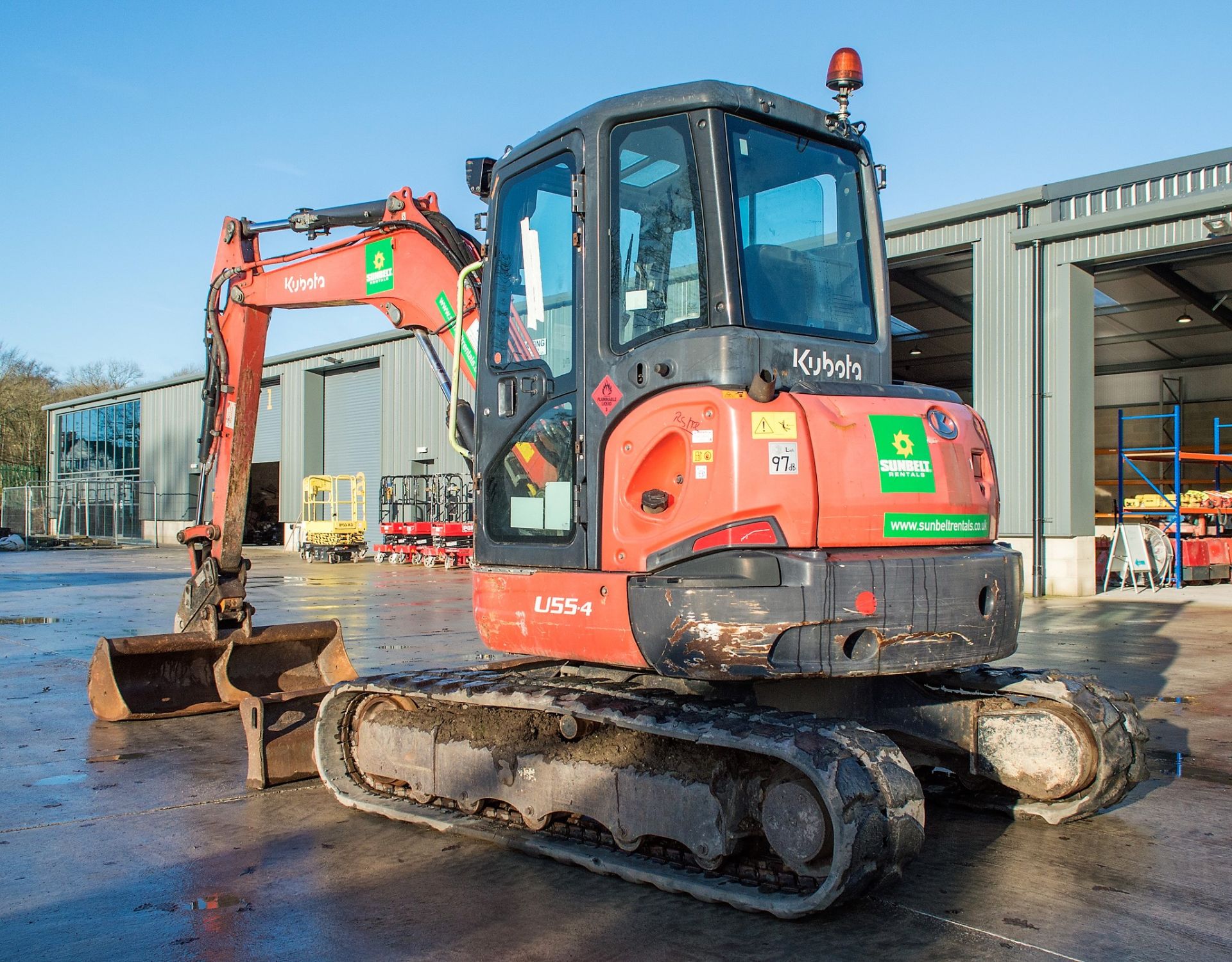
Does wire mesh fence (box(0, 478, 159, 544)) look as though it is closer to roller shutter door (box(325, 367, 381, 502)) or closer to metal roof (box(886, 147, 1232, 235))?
roller shutter door (box(325, 367, 381, 502))

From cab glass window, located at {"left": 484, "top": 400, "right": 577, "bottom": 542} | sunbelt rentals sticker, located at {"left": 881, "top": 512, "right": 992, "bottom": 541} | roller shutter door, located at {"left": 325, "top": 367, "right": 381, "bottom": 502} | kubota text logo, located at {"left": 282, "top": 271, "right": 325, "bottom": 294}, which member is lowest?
sunbelt rentals sticker, located at {"left": 881, "top": 512, "right": 992, "bottom": 541}

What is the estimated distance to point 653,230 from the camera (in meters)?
5.08

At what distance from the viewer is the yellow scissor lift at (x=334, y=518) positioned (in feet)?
116

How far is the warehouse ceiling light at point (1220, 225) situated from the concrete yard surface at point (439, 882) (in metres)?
10.5

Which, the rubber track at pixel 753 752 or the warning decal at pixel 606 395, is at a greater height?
the warning decal at pixel 606 395

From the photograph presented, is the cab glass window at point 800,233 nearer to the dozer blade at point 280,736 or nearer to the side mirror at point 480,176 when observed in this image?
the side mirror at point 480,176

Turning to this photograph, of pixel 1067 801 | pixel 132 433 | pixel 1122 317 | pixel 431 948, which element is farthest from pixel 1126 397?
pixel 132 433

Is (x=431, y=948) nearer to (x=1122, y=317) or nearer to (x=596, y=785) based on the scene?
(x=596, y=785)

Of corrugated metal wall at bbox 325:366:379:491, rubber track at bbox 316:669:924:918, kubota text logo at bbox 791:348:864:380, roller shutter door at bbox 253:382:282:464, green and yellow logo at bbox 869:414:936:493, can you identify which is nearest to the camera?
rubber track at bbox 316:669:924:918

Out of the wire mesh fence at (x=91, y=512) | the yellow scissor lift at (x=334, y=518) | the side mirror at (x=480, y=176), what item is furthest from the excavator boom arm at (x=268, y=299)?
the wire mesh fence at (x=91, y=512)

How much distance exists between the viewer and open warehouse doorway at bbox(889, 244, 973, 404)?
73.5 feet

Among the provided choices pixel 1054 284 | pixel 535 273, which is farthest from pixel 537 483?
pixel 1054 284

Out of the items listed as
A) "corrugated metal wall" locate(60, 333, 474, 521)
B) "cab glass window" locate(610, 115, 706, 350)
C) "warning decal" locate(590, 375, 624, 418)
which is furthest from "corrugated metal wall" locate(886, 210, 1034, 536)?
"corrugated metal wall" locate(60, 333, 474, 521)

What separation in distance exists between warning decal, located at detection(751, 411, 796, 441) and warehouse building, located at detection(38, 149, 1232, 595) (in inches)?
583
